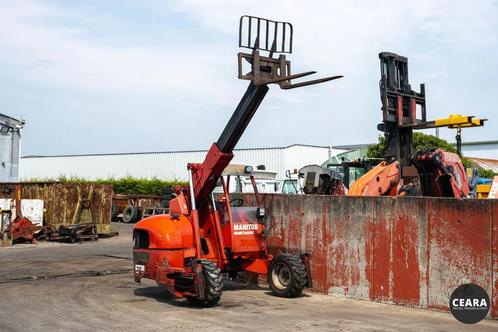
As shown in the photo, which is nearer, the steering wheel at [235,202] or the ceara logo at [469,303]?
the ceara logo at [469,303]

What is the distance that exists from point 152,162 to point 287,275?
141 feet

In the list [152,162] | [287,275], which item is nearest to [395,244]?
[287,275]

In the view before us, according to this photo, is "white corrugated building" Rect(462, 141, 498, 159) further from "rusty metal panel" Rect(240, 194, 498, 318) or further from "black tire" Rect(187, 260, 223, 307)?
"black tire" Rect(187, 260, 223, 307)

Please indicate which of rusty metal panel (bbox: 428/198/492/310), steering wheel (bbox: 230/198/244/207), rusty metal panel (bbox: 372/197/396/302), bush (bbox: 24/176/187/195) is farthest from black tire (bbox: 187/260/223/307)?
bush (bbox: 24/176/187/195)

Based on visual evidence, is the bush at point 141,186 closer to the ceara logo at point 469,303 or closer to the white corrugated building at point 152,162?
the white corrugated building at point 152,162

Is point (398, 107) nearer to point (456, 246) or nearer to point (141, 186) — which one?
point (456, 246)

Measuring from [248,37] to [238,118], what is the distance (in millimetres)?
1338

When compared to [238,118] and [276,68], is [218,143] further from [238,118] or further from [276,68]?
[276,68]

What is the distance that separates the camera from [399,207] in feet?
36.2

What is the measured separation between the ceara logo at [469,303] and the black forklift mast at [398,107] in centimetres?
427

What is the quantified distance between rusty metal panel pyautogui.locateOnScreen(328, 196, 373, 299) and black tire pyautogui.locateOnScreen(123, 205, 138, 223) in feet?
81.9

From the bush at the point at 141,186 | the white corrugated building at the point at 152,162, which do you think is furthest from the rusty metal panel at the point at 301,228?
the bush at the point at 141,186

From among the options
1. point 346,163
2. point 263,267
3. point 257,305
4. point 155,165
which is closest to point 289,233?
point 263,267

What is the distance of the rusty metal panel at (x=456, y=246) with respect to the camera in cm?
992
